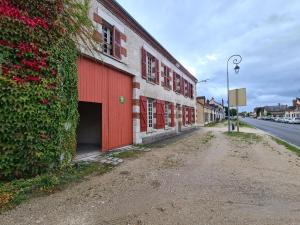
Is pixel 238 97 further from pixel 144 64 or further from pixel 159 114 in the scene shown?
pixel 144 64

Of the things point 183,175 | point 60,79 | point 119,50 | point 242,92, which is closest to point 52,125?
point 60,79

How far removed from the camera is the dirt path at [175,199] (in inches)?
128

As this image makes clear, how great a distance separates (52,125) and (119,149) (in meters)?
4.13

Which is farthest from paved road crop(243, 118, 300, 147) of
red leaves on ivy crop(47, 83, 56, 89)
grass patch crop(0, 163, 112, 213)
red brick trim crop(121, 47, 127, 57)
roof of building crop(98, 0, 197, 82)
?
red leaves on ivy crop(47, 83, 56, 89)

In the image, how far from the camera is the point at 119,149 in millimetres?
9000

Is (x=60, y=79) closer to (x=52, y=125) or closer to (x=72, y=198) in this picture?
(x=52, y=125)

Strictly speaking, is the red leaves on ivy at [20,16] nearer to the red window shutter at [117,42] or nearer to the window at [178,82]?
the red window shutter at [117,42]

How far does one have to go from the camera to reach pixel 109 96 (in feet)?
28.2

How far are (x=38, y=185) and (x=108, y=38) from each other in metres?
6.48

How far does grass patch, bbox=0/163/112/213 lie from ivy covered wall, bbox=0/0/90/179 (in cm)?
33

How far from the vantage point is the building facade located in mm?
7715

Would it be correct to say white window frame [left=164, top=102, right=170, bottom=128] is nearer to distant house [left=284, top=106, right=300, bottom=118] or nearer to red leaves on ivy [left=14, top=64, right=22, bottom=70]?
red leaves on ivy [left=14, top=64, right=22, bottom=70]

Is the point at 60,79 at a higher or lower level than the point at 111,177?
higher

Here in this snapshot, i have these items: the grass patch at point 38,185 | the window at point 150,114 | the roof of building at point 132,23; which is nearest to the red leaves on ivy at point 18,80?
the grass patch at point 38,185
